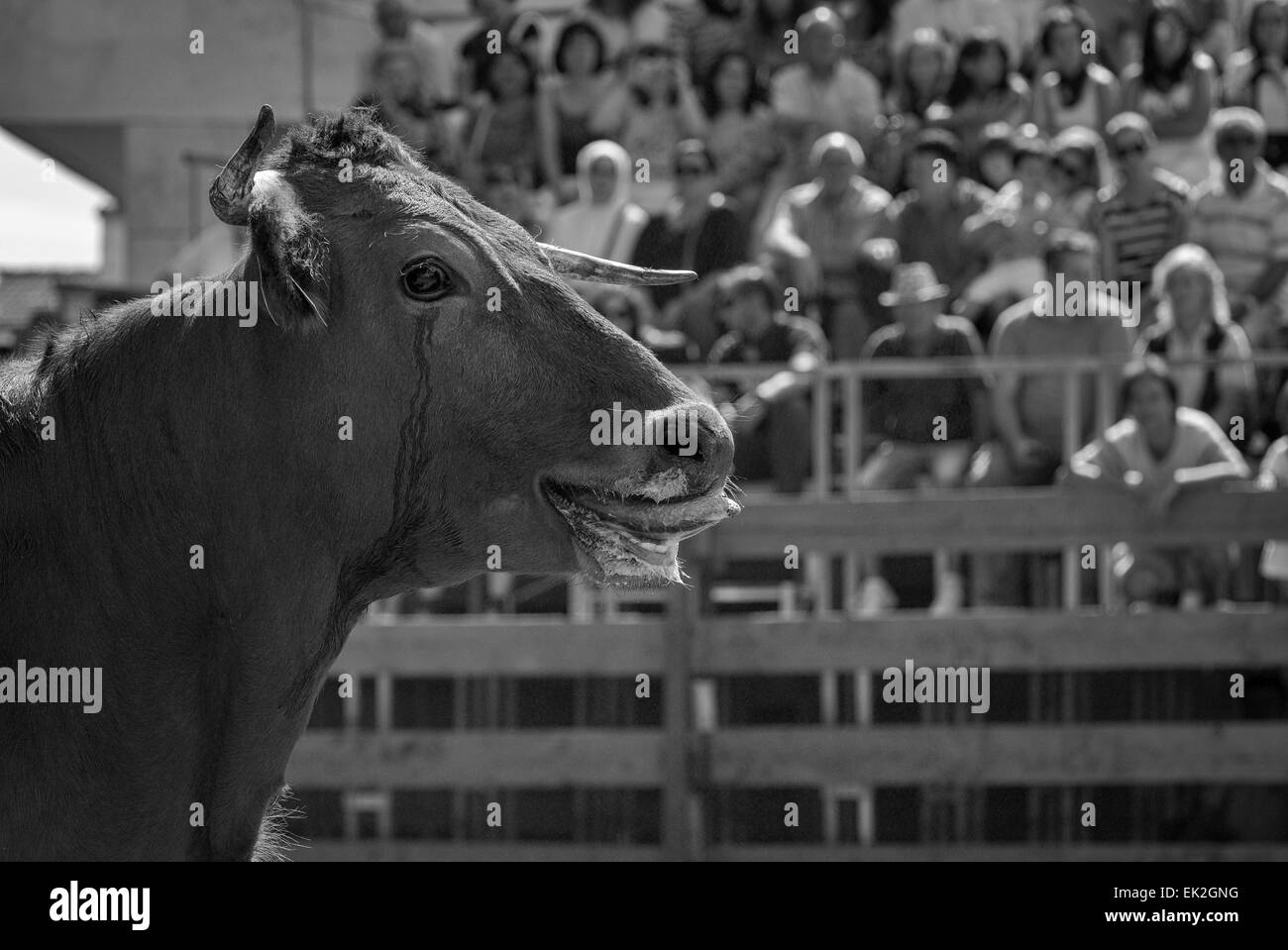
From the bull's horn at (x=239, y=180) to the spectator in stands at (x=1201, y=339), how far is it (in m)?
5.69

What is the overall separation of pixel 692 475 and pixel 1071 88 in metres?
7.98

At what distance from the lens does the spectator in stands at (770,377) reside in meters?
8.00

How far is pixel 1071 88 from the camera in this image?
1028cm

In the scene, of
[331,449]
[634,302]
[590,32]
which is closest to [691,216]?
[634,302]

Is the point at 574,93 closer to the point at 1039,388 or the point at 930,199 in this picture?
the point at 930,199

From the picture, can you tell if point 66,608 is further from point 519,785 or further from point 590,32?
point 590,32

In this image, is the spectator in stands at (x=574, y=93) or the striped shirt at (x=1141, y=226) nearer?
the striped shirt at (x=1141, y=226)

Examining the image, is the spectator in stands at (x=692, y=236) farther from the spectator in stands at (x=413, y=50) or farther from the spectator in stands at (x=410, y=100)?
the spectator in stands at (x=413, y=50)

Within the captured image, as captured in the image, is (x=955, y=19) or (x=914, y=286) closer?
(x=914, y=286)

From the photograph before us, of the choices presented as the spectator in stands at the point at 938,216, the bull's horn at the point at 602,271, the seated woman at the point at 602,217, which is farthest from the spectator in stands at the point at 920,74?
the bull's horn at the point at 602,271

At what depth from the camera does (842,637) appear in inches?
295

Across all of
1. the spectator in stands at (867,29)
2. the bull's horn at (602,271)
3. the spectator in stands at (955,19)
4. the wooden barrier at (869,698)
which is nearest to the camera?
the bull's horn at (602,271)

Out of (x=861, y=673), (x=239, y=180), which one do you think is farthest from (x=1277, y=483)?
(x=239, y=180)
